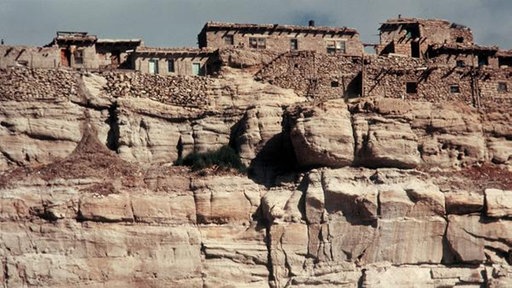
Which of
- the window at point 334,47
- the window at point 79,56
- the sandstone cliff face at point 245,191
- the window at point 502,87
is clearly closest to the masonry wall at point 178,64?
the sandstone cliff face at point 245,191

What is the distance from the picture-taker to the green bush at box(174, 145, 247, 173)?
132 ft

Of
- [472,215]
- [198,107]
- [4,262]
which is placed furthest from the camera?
[198,107]

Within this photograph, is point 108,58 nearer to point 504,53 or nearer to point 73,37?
point 73,37

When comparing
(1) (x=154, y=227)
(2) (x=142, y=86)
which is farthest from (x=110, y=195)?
(2) (x=142, y=86)

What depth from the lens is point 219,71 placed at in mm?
43125

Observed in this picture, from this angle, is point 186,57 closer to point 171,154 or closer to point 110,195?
point 171,154

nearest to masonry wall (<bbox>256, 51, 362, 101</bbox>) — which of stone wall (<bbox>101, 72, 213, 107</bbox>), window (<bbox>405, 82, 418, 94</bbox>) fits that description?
window (<bbox>405, 82, 418, 94</bbox>)

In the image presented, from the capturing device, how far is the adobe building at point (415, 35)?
4700 cm

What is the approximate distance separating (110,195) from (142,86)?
4.96m

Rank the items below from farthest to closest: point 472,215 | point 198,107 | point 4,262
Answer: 1. point 198,107
2. point 472,215
3. point 4,262

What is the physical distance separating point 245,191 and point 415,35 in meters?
11.8

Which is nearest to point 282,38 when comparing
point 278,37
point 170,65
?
point 278,37

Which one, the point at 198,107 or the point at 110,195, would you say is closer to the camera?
the point at 110,195

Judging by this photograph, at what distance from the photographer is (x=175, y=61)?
1711 inches
